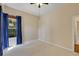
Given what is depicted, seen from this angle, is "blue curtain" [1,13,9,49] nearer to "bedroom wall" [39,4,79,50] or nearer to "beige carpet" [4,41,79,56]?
"beige carpet" [4,41,79,56]

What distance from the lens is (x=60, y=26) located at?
3.64m

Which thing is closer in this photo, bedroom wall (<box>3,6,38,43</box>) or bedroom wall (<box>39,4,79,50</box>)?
bedroom wall (<box>3,6,38,43</box>)

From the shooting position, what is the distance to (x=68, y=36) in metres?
3.46

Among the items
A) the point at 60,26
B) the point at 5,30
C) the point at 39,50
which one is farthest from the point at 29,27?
the point at 60,26

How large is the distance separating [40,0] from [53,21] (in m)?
3.30

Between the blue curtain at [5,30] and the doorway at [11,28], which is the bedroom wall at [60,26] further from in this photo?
the blue curtain at [5,30]

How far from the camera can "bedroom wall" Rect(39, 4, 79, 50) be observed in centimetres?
338

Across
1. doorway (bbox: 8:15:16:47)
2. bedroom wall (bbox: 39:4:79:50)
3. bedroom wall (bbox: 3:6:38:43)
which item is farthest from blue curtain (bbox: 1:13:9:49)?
bedroom wall (bbox: 39:4:79:50)

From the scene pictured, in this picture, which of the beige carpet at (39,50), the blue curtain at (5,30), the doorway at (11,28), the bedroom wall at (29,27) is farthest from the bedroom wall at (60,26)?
the blue curtain at (5,30)

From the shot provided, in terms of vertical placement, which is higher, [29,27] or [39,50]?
[29,27]

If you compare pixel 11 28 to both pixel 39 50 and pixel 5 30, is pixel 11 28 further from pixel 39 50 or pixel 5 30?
pixel 39 50

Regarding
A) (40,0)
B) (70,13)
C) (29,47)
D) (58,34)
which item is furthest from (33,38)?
(40,0)

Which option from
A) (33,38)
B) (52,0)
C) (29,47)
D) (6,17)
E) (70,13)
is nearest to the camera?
(52,0)

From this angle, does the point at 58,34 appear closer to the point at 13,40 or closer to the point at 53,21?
the point at 53,21
